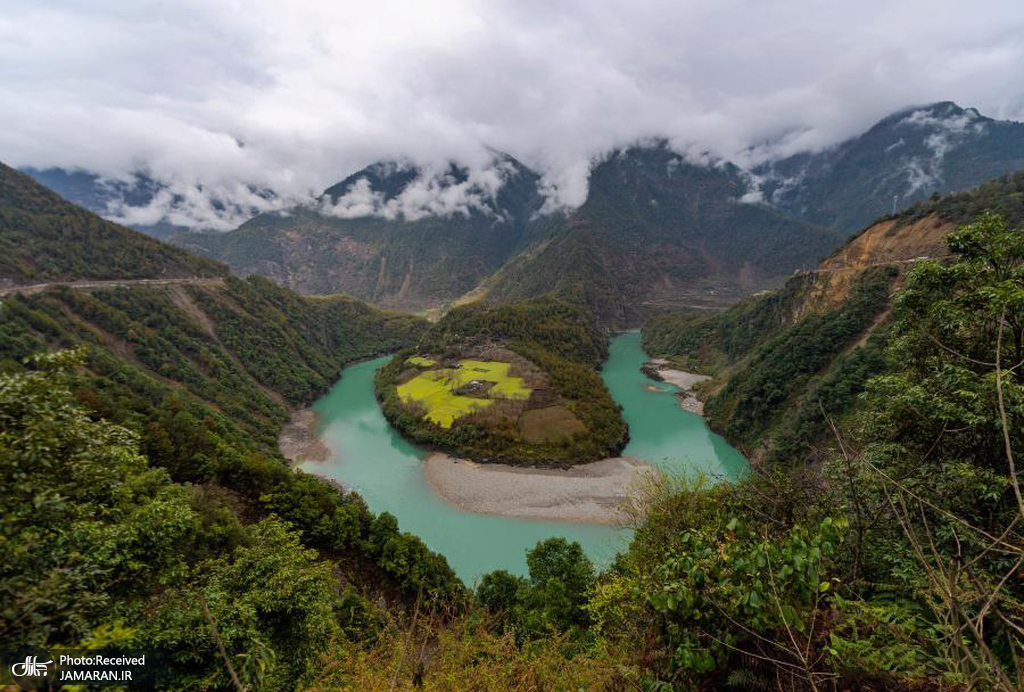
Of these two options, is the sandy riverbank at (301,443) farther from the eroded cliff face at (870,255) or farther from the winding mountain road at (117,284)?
the eroded cliff face at (870,255)

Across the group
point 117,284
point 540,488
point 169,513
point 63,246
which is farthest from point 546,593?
point 63,246

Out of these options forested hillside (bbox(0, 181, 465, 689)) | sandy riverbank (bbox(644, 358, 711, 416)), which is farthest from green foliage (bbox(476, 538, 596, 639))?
sandy riverbank (bbox(644, 358, 711, 416))

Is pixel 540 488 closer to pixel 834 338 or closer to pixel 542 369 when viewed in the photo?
pixel 542 369

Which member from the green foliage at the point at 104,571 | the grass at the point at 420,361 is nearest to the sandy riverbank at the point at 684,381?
the grass at the point at 420,361

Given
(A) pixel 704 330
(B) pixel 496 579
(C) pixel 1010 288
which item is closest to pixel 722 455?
(B) pixel 496 579

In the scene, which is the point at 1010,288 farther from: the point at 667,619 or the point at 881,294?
the point at 881,294

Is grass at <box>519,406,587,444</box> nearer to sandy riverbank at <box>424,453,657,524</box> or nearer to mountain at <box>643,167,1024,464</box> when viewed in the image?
sandy riverbank at <box>424,453,657,524</box>
